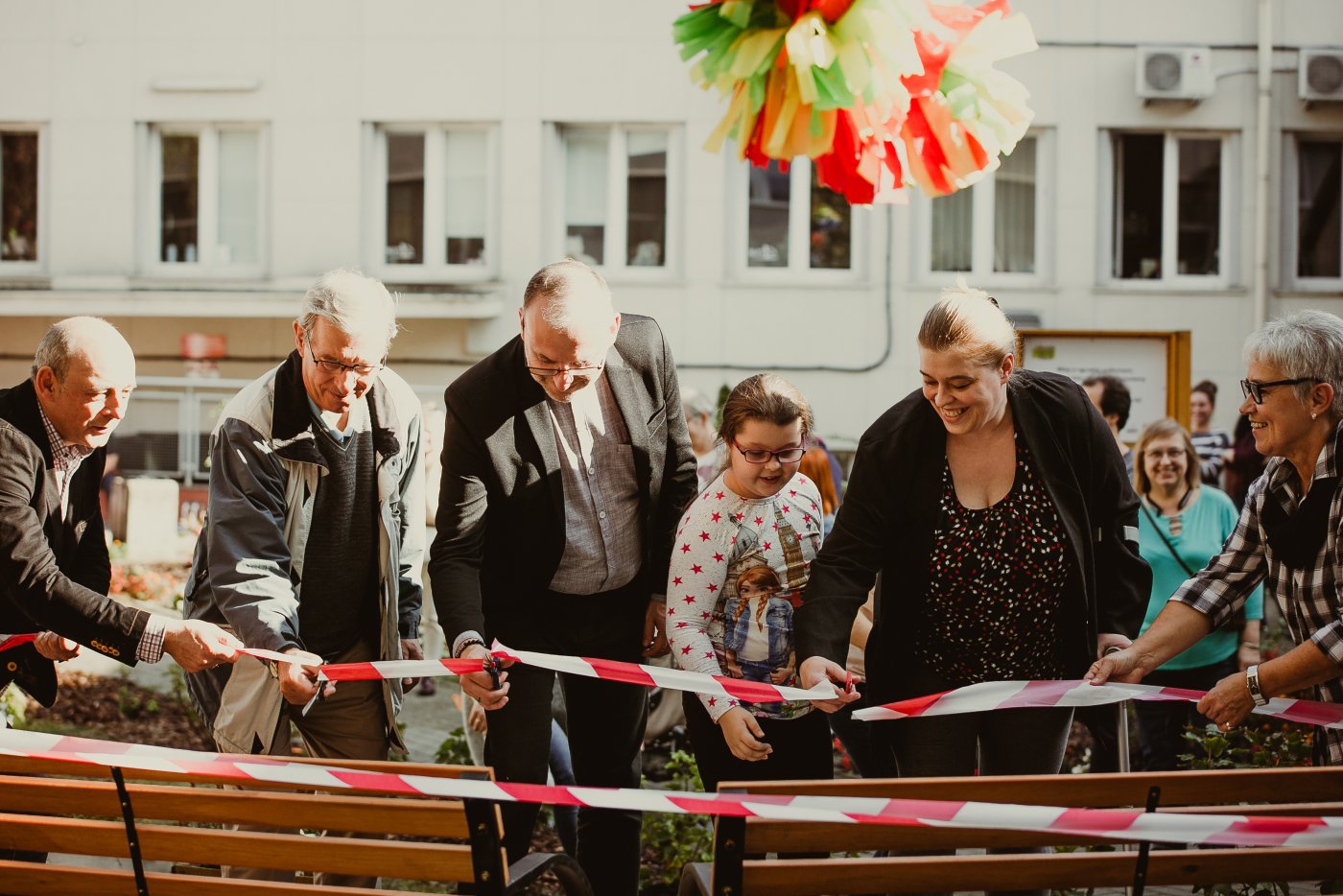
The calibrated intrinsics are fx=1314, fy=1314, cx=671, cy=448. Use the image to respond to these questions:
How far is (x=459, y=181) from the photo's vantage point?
14445 millimetres

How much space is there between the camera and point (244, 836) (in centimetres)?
279

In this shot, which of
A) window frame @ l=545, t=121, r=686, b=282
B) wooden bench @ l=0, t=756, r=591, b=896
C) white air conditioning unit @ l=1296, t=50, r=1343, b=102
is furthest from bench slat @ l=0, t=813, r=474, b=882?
white air conditioning unit @ l=1296, t=50, r=1343, b=102

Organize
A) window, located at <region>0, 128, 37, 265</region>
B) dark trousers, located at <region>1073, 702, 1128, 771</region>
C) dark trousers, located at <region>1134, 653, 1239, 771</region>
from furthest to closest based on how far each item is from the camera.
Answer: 1. window, located at <region>0, 128, 37, 265</region>
2. dark trousers, located at <region>1134, 653, 1239, 771</region>
3. dark trousers, located at <region>1073, 702, 1128, 771</region>

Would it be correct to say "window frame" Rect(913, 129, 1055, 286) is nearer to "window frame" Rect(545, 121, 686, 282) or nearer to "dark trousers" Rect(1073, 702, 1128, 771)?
"window frame" Rect(545, 121, 686, 282)

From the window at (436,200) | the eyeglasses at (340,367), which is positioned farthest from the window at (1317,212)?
the eyeglasses at (340,367)

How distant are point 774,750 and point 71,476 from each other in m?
2.17

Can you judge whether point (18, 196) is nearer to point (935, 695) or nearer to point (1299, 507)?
point (935, 695)

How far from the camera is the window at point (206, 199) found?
48.0 ft

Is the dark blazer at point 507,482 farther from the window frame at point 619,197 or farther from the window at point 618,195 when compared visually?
the window at point 618,195

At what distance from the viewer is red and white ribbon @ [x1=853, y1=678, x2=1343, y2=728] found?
3406mm

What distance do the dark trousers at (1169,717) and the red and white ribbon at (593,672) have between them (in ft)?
8.36

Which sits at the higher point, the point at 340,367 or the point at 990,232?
the point at 990,232

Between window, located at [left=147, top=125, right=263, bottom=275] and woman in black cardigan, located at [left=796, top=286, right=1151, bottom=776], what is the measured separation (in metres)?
12.4

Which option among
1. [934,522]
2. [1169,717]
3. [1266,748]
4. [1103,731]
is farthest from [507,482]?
[1169,717]
